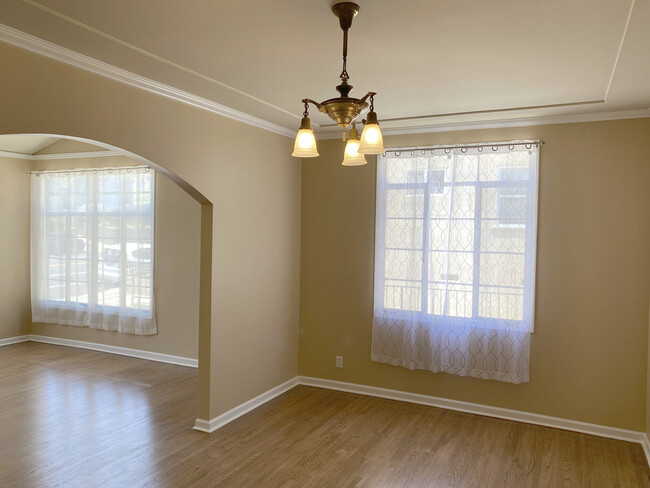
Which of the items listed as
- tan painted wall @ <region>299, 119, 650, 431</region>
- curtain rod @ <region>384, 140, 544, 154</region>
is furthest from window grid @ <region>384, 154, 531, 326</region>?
tan painted wall @ <region>299, 119, 650, 431</region>

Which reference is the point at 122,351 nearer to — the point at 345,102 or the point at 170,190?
the point at 170,190

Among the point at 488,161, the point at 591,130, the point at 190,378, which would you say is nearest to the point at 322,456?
the point at 190,378

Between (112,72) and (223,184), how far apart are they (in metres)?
1.30

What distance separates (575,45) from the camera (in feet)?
8.80

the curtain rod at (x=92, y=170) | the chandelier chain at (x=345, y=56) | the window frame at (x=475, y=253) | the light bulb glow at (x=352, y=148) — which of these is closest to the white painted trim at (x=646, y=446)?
the window frame at (x=475, y=253)

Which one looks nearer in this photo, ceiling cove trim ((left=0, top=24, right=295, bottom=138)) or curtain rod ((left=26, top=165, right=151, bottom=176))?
ceiling cove trim ((left=0, top=24, right=295, bottom=138))

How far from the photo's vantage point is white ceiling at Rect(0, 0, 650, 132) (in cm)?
229

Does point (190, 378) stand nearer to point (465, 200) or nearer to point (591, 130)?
point (465, 200)

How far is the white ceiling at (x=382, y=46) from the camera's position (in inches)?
90.0

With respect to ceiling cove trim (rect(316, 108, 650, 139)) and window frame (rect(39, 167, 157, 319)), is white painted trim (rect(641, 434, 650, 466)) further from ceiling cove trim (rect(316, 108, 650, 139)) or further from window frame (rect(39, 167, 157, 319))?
window frame (rect(39, 167, 157, 319))

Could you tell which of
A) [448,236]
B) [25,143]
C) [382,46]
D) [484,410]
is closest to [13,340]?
[25,143]

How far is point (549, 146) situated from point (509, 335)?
169 centimetres

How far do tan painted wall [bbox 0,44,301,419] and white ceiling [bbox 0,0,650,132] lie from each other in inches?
9.9

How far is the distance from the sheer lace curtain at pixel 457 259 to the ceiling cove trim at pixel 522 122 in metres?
0.20
